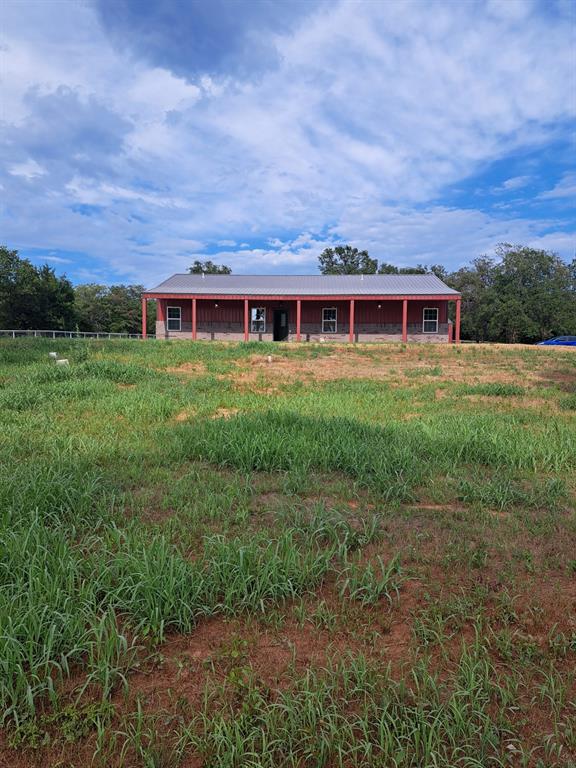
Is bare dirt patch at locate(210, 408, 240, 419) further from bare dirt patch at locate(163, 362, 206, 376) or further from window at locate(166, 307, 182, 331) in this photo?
window at locate(166, 307, 182, 331)

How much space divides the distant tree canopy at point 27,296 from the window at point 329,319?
22.7 m

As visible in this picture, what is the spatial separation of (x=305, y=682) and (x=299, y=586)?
0.63 metres

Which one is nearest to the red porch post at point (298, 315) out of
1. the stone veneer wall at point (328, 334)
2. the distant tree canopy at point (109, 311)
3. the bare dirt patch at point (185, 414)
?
the stone veneer wall at point (328, 334)

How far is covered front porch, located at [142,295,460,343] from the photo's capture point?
2483 centimetres

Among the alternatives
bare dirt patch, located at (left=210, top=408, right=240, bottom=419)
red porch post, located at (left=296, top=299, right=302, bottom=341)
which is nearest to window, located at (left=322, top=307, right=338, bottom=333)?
red porch post, located at (left=296, top=299, right=302, bottom=341)

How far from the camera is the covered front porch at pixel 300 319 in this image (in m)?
24.8

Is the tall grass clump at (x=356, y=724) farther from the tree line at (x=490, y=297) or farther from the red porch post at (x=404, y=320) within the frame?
the tree line at (x=490, y=297)

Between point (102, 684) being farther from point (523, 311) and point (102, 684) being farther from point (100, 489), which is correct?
point (523, 311)

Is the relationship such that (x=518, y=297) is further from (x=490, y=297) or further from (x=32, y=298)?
(x=32, y=298)

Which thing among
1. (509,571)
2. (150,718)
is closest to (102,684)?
(150,718)

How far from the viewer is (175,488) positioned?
12.1 ft

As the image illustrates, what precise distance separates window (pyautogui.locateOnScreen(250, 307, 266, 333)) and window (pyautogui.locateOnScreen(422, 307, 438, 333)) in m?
8.66

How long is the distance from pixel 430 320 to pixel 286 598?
24146 mm

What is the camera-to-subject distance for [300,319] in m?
25.5
